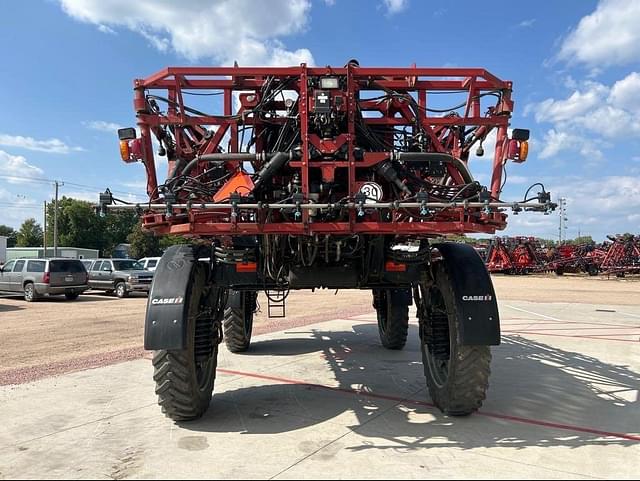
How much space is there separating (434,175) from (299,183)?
1360 millimetres

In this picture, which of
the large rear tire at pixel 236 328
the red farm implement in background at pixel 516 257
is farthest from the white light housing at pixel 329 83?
the red farm implement in background at pixel 516 257

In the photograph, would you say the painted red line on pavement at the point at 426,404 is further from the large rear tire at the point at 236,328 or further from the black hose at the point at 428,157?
the black hose at the point at 428,157

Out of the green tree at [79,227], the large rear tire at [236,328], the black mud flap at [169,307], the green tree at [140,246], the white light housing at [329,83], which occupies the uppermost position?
the green tree at [79,227]

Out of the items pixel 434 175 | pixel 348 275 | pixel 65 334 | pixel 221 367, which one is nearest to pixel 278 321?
pixel 65 334

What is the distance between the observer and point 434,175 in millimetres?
5113

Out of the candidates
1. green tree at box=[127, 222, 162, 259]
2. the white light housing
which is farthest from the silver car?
green tree at box=[127, 222, 162, 259]

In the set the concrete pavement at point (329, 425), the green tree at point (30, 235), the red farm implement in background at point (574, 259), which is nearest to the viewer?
the concrete pavement at point (329, 425)

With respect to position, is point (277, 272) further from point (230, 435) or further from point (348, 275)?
point (230, 435)

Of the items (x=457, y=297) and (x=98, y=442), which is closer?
(x=98, y=442)

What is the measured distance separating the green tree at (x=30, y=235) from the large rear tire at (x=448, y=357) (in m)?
96.4

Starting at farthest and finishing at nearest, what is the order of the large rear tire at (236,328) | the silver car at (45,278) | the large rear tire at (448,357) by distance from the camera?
the silver car at (45,278), the large rear tire at (236,328), the large rear tire at (448,357)

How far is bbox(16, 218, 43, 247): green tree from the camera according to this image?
8919 centimetres

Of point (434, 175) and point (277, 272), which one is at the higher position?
point (434, 175)

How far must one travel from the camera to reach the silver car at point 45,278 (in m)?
19.6
